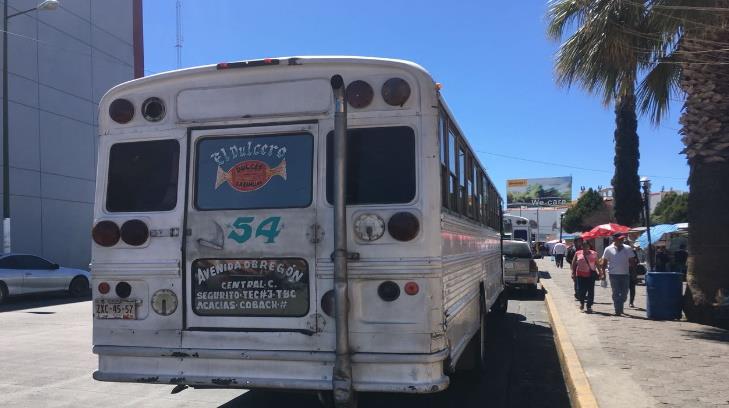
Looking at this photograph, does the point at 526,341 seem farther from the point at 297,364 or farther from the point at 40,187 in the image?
the point at 40,187

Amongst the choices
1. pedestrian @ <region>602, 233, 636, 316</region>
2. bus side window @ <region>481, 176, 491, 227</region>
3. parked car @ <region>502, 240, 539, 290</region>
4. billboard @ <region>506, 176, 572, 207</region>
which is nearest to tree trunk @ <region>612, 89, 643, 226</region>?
parked car @ <region>502, 240, 539, 290</region>

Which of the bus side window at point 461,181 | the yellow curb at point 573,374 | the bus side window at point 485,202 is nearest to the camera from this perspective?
the yellow curb at point 573,374

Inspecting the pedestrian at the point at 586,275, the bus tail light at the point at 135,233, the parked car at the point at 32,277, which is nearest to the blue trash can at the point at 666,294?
the pedestrian at the point at 586,275

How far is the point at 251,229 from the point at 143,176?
3.46 feet

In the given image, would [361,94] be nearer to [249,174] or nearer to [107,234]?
[249,174]

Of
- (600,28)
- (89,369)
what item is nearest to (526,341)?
(600,28)

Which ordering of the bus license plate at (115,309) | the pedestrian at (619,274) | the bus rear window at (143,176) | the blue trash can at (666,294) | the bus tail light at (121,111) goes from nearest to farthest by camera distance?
1. the bus license plate at (115,309)
2. the bus rear window at (143,176)
3. the bus tail light at (121,111)
4. the blue trash can at (666,294)
5. the pedestrian at (619,274)

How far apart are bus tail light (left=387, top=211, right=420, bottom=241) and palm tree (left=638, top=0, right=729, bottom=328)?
287 inches

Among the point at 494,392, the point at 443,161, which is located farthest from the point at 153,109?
the point at 494,392

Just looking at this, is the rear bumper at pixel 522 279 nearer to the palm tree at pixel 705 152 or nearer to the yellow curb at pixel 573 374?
the palm tree at pixel 705 152

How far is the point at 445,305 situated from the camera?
4520 millimetres

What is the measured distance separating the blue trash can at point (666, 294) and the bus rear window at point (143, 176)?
8981 millimetres

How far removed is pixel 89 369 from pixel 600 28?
31.1 feet

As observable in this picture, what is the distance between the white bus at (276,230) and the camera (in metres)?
4.24
